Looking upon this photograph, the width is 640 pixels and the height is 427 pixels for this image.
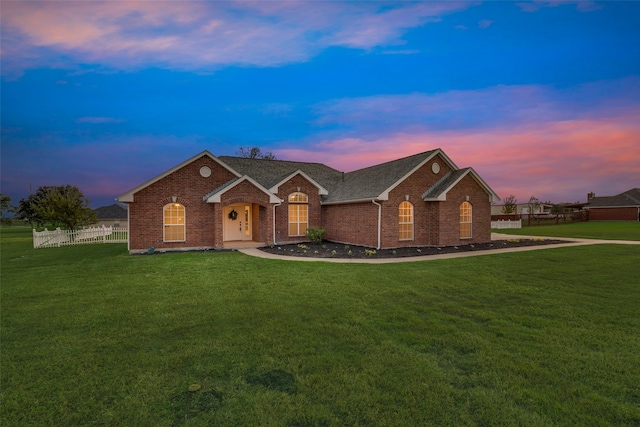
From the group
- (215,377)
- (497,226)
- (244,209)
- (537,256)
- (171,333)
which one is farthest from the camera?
(497,226)

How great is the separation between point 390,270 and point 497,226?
3121 cm

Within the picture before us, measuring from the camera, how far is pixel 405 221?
18.2 meters

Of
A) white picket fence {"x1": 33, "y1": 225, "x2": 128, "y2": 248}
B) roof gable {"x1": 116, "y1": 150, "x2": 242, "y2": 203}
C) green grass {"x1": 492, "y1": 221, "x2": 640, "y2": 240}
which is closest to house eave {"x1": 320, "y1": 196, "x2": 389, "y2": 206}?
roof gable {"x1": 116, "y1": 150, "x2": 242, "y2": 203}

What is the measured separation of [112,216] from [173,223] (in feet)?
104

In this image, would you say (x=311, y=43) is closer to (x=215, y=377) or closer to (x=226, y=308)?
(x=226, y=308)

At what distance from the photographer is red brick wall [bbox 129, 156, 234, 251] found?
55.2 feet

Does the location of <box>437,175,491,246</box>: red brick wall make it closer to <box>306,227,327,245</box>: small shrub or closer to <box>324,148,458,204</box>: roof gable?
<box>324,148,458,204</box>: roof gable

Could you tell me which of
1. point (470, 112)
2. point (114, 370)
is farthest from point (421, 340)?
point (470, 112)

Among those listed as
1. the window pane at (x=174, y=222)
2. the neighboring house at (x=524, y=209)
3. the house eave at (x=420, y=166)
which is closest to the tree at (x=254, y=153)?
the window pane at (x=174, y=222)

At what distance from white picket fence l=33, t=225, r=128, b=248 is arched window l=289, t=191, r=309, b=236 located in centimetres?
1412

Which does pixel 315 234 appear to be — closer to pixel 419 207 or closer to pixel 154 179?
pixel 419 207

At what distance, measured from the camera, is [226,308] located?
6.68m

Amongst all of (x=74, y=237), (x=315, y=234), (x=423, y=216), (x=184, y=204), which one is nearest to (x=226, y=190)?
(x=184, y=204)

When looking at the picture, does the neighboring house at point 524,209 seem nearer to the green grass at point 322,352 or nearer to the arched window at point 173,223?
the green grass at point 322,352
